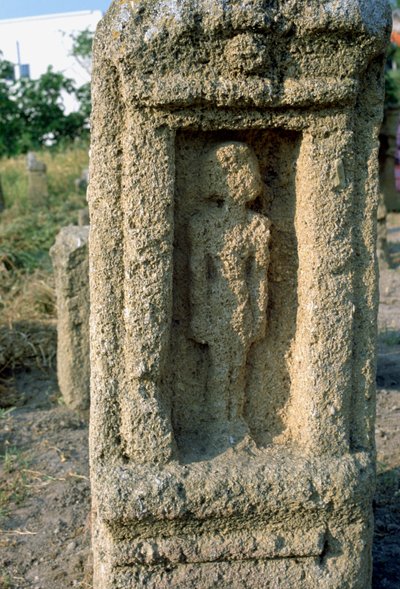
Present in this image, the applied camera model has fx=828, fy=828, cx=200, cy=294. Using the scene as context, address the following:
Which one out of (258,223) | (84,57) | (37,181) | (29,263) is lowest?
(29,263)

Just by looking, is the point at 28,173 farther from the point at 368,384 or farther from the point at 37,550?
the point at 368,384

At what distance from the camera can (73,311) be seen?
4.61 meters

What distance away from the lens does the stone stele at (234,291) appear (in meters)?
2.28

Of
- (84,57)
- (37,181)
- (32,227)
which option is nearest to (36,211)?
(37,181)

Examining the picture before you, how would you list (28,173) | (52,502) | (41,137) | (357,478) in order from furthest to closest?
(41,137), (28,173), (52,502), (357,478)

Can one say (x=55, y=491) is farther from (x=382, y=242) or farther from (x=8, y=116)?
(x=8, y=116)

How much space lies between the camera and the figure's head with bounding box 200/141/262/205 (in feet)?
7.93

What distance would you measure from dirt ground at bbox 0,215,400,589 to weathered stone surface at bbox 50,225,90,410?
0.50 feet

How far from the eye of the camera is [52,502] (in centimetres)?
361

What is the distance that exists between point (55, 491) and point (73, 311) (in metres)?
1.20

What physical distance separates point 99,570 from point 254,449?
1.98ft

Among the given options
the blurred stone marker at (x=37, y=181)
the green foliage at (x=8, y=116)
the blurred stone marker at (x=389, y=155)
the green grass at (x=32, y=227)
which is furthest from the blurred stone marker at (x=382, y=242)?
the green foliage at (x=8, y=116)

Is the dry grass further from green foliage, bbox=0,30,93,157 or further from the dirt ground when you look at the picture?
green foliage, bbox=0,30,93,157

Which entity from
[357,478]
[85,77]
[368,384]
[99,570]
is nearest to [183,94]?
[368,384]
